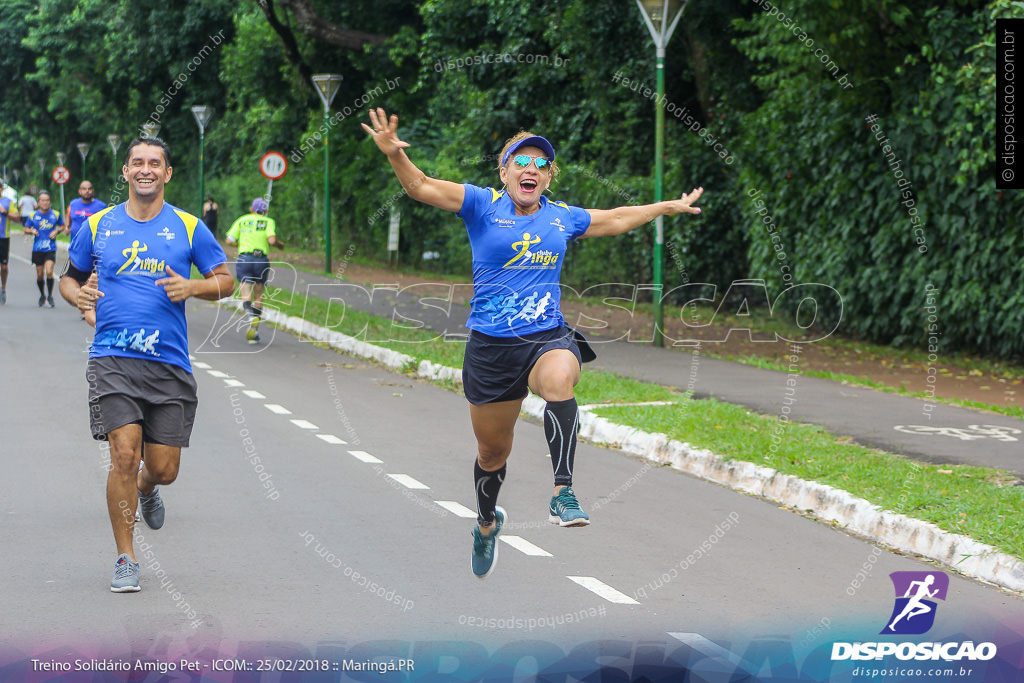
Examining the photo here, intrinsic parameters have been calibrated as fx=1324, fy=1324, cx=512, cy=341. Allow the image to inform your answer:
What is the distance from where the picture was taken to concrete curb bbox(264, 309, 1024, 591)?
6883 millimetres

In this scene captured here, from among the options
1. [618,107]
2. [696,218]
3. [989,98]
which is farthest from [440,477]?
[618,107]

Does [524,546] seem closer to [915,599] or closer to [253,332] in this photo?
[915,599]

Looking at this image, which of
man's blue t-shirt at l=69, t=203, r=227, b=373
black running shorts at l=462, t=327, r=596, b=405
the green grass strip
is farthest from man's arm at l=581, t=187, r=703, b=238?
the green grass strip

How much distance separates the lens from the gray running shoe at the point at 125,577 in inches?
235

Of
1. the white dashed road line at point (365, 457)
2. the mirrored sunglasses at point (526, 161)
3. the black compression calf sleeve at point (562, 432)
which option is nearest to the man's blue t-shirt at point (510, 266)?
the mirrored sunglasses at point (526, 161)

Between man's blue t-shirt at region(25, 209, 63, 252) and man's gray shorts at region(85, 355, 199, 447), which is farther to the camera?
man's blue t-shirt at region(25, 209, 63, 252)

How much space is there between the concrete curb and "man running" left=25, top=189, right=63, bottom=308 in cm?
1189

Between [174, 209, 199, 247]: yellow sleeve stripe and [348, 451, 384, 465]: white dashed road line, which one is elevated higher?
[174, 209, 199, 247]: yellow sleeve stripe

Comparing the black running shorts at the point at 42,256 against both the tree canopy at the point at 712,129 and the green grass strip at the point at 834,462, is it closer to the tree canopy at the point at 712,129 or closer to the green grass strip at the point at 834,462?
the tree canopy at the point at 712,129

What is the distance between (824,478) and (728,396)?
14.0 feet

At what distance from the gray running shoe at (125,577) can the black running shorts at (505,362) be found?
1.74 metres

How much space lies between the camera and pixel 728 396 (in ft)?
42.8

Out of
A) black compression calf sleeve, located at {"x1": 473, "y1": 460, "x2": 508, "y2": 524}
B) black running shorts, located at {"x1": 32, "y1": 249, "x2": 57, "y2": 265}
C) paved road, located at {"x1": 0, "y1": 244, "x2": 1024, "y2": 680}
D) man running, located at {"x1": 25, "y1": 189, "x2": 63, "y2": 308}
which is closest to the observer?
paved road, located at {"x1": 0, "y1": 244, "x2": 1024, "y2": 680}

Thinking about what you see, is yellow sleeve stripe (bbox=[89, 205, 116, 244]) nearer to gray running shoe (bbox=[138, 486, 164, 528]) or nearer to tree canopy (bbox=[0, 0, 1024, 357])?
gray running shoe (bbox=[138, 486, 164, 528])
